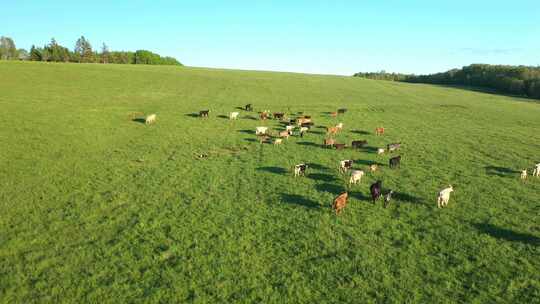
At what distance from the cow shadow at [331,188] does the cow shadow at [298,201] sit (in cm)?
160

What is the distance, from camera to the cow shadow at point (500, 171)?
21.2 meters

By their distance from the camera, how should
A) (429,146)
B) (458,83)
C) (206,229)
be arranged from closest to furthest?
(206,229), (429,146), (458,83)

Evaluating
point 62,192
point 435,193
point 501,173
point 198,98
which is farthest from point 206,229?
point 198,98

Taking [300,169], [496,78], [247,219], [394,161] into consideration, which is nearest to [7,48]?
[300,169]

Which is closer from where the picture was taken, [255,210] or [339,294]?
[339,294]

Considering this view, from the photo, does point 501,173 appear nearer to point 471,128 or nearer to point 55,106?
point 471,128

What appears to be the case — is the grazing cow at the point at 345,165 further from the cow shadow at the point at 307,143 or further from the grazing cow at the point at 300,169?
the cow shadow at the point at 307,143

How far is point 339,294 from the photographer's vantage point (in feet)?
33.3

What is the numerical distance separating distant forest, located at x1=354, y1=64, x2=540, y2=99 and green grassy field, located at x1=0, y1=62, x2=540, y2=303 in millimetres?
74982

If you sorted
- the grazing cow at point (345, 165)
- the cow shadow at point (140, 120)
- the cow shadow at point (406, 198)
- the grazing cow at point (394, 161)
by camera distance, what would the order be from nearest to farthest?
1. the cow shadow at point (406, 198)
2. the grazing cow at point (345, 165)
3. the grazing cow at point (394, 161)
4. the cow shadow at point (140, 120)

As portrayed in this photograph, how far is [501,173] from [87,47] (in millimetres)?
138413

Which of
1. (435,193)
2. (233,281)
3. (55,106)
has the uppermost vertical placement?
(55,106)

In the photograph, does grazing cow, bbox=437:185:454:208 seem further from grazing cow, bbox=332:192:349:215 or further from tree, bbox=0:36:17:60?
tree, bbox=0:36:17:60

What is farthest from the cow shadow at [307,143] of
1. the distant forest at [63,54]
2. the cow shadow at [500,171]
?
the distant forest at [63,54]
